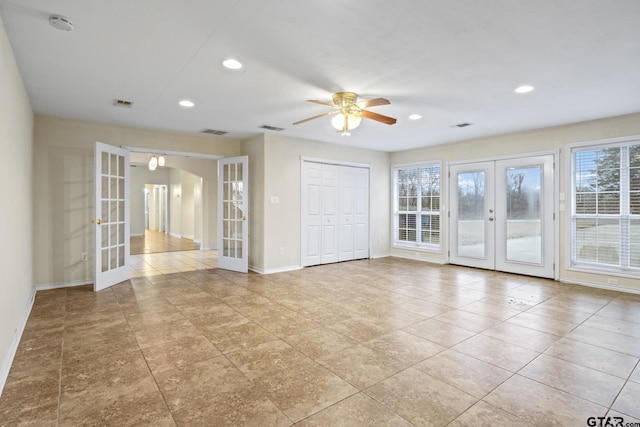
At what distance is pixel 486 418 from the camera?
1834mm

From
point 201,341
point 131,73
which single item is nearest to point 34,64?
point 131,73

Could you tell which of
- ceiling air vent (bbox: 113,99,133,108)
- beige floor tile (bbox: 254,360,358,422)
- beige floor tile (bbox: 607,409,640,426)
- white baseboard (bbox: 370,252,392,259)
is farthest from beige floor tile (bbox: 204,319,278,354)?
white baseboard (bbox: 370,252,392,259)

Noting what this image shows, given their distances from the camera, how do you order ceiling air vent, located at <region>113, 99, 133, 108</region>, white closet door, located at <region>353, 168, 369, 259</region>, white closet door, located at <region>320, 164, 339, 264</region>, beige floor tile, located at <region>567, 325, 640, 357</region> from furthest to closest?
white closet door, located at <region>353, 168, 369, 259</region> → white closet door, located at <region>320, 164, 339, 264</region> → ceiling air vent, located at <region>113, 99, 133, 108</region> → beige floor tile, located at <region>567, 325, 640, 357</region>

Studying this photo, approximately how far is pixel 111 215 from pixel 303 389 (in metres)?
4.43

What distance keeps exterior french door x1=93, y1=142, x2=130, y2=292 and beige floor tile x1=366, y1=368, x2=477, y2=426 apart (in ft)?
14.3

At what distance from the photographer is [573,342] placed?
2871 mm

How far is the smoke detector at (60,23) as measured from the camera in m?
2.28

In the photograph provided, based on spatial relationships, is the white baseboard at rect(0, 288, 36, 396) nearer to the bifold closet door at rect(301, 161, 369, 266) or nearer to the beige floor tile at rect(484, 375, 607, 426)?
the beige floor tile at rect(484, 375, 607, 426)

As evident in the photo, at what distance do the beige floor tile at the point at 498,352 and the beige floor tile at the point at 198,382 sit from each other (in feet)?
6.02

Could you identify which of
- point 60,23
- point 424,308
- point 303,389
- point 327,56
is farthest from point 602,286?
point 60,23

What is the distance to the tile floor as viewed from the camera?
6.25 feet

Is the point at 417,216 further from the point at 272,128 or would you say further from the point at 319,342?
the point at 319,342

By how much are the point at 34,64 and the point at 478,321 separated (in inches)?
198

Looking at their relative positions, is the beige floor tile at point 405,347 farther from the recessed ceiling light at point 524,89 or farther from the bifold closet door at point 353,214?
the bifold closet door at point 353,214
